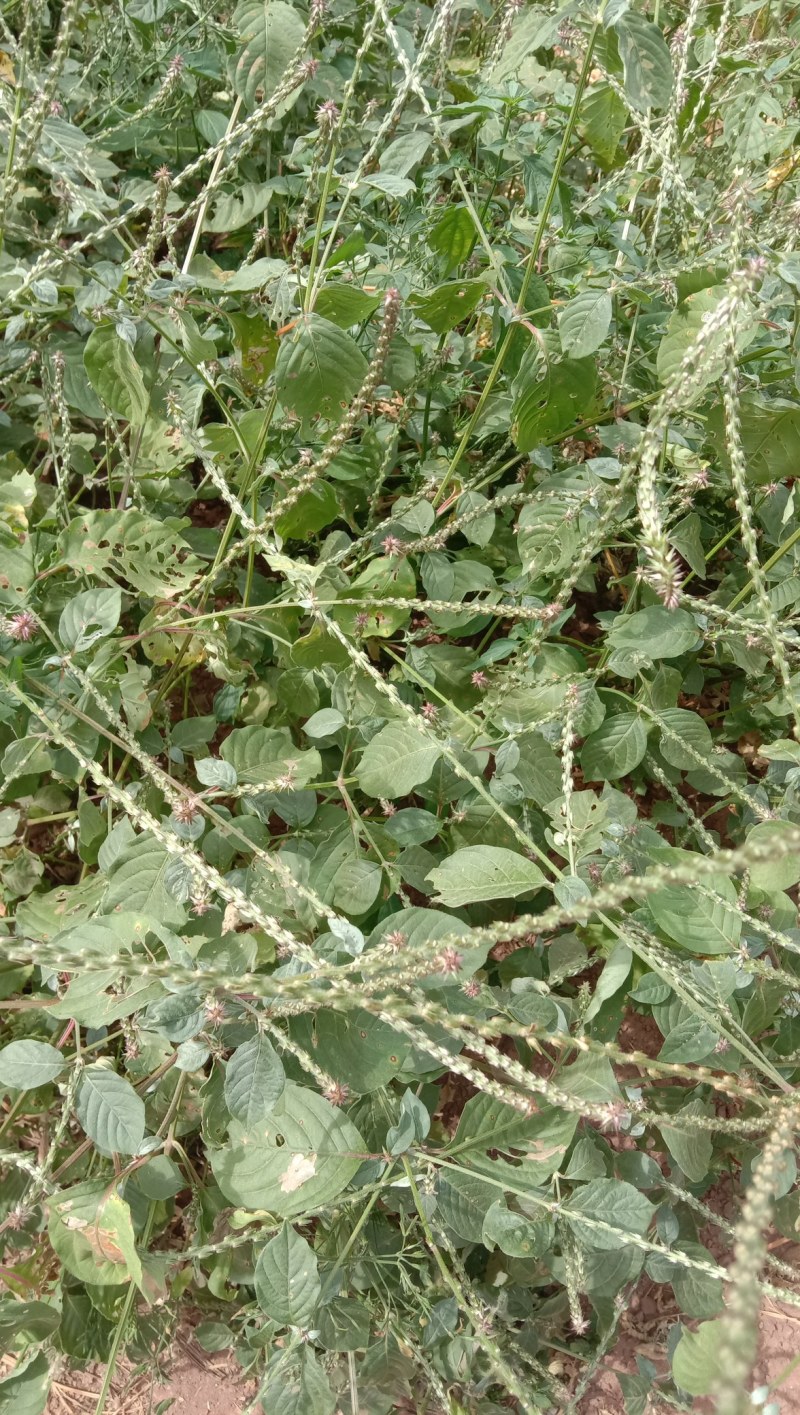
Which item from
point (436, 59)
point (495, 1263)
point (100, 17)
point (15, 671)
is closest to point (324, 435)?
point (15, 671)

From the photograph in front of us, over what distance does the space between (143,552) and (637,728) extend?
115 centimetres

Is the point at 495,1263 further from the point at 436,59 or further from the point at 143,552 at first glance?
the point at 436,59

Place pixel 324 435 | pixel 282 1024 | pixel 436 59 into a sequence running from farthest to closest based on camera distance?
pixel 436 59
pixel 324 435
pixel 282 1024

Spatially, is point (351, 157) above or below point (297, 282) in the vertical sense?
above

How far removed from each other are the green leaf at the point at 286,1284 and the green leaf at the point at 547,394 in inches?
59.2

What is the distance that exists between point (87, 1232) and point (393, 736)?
102 centimetres

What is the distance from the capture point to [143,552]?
6.44 ft

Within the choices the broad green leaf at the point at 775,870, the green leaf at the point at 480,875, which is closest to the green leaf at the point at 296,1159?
the green leaf at the point at 480,875

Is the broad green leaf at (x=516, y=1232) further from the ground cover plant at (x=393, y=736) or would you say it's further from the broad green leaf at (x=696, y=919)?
the broad green leaf at (x=696, y=919)

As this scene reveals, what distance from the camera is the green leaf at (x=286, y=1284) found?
1.40 m

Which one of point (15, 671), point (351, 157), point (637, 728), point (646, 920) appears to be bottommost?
point (646, 920)

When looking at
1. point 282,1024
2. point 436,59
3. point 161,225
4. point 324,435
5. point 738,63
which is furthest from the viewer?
point 436,59

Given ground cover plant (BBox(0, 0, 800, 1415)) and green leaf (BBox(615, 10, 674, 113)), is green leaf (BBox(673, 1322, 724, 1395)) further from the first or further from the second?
green leaf (BBox(615, 10, 674, 113))

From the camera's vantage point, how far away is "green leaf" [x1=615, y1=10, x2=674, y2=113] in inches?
51.9
